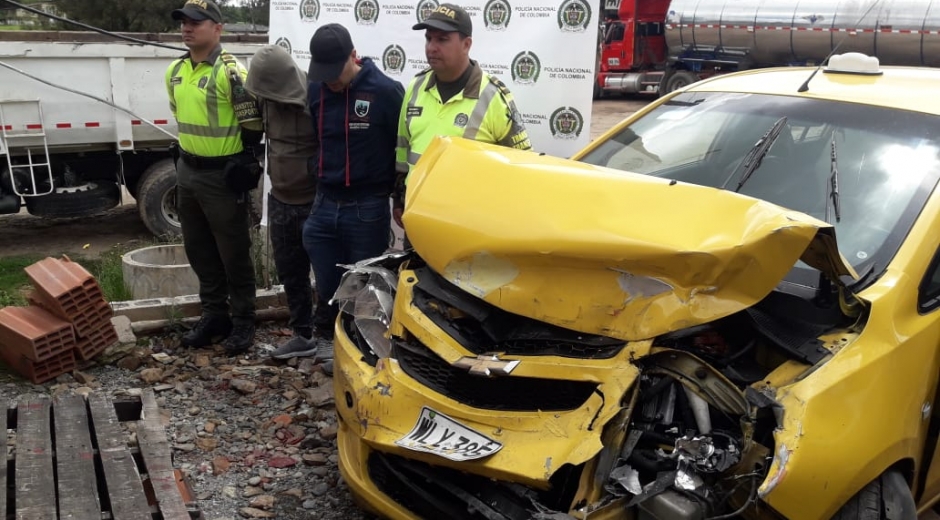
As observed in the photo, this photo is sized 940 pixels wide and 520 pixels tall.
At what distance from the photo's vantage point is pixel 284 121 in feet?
15.1

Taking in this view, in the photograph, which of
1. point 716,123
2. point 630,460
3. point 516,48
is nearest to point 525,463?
point 630,460

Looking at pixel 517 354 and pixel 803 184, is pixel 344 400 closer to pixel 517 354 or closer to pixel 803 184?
pixel 517 354

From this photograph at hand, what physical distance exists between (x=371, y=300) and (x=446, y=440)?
84cm

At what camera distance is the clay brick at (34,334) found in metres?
4.38

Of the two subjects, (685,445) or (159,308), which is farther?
(159,308)

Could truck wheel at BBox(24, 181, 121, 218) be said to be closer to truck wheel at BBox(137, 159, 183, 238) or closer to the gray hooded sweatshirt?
truck wheel at BBox(137, 159, 183, 238)

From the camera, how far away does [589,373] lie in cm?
256

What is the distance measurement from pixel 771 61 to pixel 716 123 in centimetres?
1717

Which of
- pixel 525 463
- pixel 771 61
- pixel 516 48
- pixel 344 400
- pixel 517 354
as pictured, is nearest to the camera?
pixel 525 463

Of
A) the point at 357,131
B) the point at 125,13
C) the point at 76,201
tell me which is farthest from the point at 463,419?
the point at 125,13

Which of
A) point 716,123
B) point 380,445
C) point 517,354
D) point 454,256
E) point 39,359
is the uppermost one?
point 716,123

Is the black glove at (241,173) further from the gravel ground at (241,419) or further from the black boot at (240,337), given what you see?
the gravel ground at (241,419)

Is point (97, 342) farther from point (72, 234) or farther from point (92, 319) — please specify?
point (72, 234)

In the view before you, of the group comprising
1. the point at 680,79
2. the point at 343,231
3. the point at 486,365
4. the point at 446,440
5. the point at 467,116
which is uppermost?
the point at 467,116
